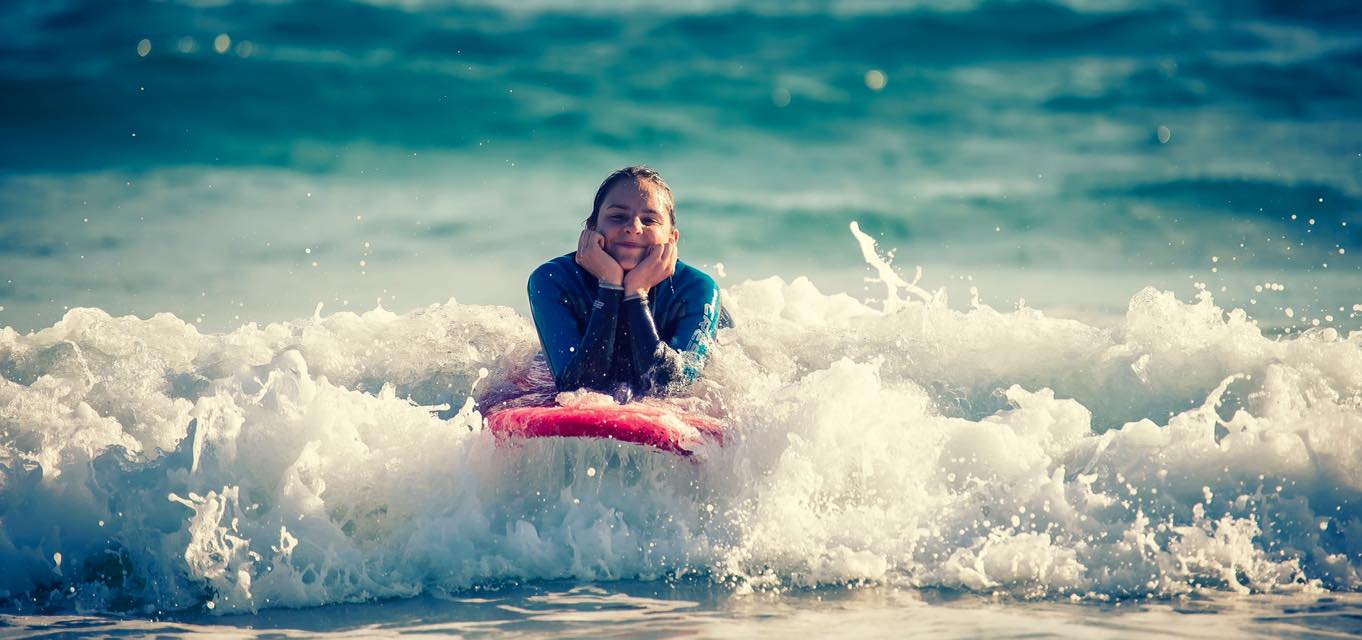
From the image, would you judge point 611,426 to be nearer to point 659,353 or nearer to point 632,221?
point 659,353

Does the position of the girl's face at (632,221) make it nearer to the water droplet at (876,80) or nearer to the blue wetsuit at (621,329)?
the blue wetsuit at (621,329)

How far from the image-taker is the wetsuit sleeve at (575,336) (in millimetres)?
4457

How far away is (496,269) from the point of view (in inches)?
375

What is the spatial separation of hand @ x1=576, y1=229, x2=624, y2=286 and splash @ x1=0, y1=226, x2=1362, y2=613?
0.62m

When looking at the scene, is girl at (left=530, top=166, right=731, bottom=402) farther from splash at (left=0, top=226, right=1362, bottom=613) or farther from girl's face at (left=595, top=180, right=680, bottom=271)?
splash at (left=0, top=226, right=1362, bottom=613)

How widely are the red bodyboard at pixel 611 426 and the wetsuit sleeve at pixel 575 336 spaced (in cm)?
53

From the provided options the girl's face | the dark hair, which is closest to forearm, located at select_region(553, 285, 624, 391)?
the girl's face

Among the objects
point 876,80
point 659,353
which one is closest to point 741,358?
point 659,353

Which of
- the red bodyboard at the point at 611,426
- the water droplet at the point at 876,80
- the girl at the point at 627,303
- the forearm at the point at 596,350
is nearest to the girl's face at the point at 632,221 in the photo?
the girl at the point at 627,303

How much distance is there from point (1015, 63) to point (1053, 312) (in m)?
5.36

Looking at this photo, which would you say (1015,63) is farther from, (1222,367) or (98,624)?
(98,624)

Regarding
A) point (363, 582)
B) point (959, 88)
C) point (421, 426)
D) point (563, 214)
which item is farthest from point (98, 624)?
point (959, 88)

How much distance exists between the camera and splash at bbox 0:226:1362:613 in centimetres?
333

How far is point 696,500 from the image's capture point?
3.79 m
